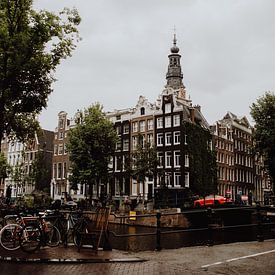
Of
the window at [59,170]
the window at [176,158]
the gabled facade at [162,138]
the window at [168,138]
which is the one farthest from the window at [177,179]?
the window at [59,170]

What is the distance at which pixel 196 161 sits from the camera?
50.4 m

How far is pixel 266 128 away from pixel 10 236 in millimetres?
37599

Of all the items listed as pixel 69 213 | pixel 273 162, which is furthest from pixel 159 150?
pixel 69 213

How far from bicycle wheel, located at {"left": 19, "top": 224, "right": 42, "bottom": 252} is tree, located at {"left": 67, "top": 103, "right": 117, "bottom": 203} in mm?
31846

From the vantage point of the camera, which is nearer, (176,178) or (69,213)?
(69,213)

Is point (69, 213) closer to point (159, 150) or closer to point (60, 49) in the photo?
point (60, 49)

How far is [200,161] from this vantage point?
51000mm

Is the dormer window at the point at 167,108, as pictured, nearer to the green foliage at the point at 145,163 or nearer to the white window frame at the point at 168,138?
the white window frame at the point at 168,138

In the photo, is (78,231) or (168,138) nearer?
(78,231)

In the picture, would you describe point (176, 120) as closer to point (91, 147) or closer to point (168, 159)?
point (168, 159)

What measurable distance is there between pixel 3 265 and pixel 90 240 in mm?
3028

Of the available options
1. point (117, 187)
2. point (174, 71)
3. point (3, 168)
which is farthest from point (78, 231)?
point (174, 71)

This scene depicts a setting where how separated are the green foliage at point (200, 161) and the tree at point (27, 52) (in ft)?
117

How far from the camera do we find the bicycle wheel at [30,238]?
10031 millimetres
